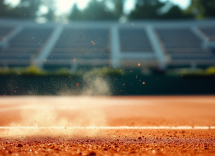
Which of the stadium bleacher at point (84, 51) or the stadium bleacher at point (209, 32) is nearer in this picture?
the stadium bleacher at point (84, 51)

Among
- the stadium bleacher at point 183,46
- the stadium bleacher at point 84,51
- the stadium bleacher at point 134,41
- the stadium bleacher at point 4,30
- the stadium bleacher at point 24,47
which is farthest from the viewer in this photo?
the stadium bleacher at point 4,30

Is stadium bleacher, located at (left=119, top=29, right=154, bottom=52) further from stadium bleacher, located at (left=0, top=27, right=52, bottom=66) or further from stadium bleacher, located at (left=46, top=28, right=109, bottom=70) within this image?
stadium bleacher, located at (left=0, top=27, right=52, bottom=66)

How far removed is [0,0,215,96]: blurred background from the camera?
53.2ft

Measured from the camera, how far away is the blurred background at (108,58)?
53.2 ft

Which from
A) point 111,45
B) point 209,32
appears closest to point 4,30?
point 111,45

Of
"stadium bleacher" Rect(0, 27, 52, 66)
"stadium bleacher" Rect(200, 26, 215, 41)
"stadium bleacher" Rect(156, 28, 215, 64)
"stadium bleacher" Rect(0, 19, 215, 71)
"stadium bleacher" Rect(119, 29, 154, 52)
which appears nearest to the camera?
"stadium bleacher" Rect(0, 19, 215, 71)

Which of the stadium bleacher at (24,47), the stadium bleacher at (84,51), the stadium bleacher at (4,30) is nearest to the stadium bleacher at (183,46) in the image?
the stadium bleacher at (84,51)

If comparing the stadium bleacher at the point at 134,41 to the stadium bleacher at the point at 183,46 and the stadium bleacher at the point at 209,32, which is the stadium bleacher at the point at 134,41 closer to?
the stadium bleacher at the point at 183,46

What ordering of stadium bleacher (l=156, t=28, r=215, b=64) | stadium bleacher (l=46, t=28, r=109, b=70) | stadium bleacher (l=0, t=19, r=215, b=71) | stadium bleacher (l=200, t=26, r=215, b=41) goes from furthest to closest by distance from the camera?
1. stadium bleacher (l=200, t=26, r=215, b=41)
2. stadium bleacher (l=156, t=28, r=215, b=64)
3. stadium bleacher (l=46, t=28, r=109, b=70)
4. stadium bleacher (l=0, t=19, r=215, b=71)

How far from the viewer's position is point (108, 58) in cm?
2564

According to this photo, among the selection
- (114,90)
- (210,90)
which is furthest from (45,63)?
(210,90)

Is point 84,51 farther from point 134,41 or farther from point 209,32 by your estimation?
point 209,32

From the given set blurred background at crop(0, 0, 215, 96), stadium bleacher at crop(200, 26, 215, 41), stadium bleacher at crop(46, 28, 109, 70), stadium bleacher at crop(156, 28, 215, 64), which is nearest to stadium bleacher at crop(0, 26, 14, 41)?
blurred background at crop(0, 0, 215, 96)

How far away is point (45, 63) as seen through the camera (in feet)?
81.2
